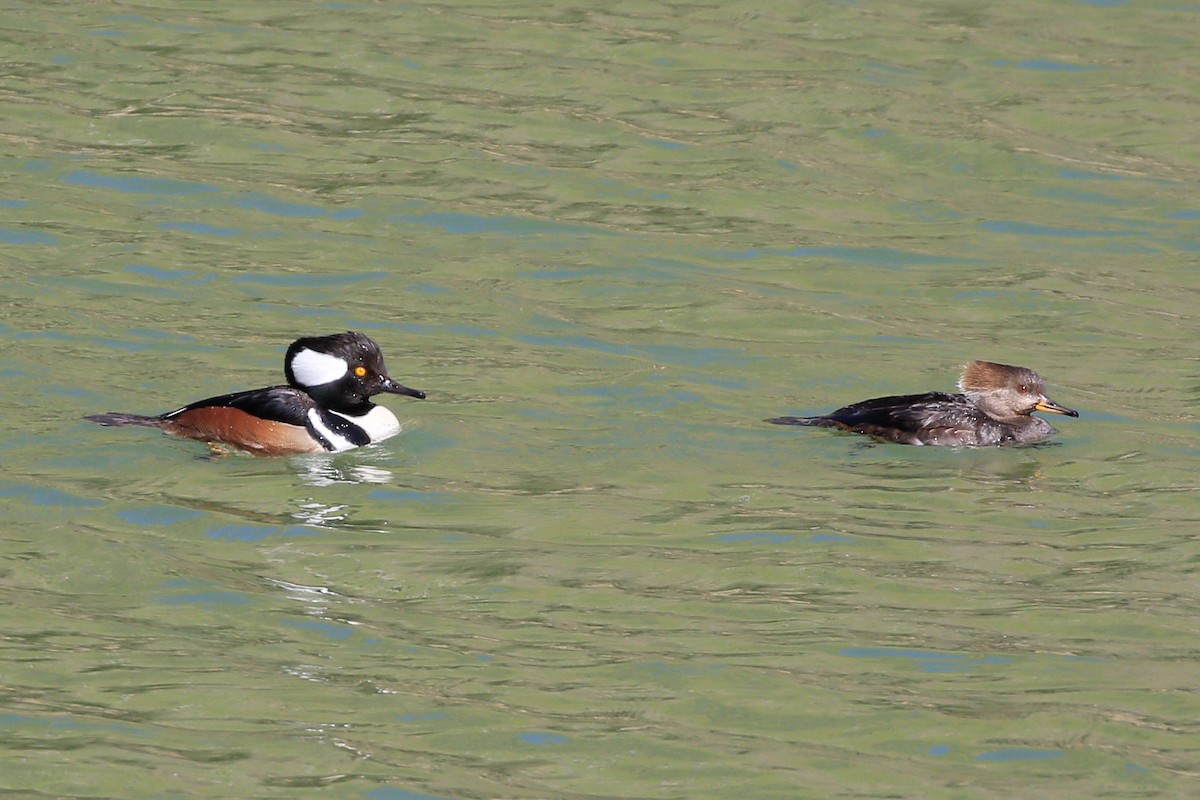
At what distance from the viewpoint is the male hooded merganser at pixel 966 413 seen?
1170cm

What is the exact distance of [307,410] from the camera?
11625mm

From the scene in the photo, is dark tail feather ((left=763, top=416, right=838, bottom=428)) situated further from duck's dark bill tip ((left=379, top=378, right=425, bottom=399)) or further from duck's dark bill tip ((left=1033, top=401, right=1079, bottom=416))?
duck's dark bill tip ((left=379, top=378, right=425, bottom=399))

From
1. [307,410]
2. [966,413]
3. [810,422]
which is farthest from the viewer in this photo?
[966,413]

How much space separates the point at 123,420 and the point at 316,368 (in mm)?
1195

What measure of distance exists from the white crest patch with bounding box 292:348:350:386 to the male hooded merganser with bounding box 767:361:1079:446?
8.65 ft

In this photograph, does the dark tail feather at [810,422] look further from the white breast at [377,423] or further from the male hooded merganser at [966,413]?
the white breast at [377,423]

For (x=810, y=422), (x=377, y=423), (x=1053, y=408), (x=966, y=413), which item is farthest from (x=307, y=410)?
(x=1053, y=408)

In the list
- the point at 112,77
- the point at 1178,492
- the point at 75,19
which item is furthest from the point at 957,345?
the point at 75,19

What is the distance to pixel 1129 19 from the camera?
66.3 feet

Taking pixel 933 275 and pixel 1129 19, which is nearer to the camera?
pixel 933 275

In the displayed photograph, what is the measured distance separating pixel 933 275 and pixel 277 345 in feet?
16.6

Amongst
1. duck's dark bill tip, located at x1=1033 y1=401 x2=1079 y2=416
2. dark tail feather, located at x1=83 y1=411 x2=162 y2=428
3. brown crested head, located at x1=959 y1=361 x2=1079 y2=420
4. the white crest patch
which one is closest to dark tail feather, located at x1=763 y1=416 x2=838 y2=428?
brown crested head, located at x1=959 y1=361 x2=1079 y2=420

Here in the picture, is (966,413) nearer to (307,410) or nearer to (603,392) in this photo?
(603,392)

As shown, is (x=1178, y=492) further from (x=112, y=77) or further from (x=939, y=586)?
(x=112, y=77)
